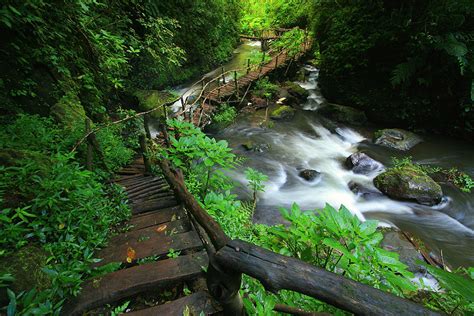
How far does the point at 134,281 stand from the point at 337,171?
23.7 ft

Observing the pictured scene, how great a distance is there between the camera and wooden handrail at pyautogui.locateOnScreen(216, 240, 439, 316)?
1156mm

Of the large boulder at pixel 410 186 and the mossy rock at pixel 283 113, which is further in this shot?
the mossy rock at pixel 283 113

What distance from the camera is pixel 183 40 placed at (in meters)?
12.4

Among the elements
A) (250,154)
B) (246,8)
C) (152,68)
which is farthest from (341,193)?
(246,8)

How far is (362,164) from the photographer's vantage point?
7996 millimetres

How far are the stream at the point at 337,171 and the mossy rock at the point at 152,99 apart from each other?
2247 mm

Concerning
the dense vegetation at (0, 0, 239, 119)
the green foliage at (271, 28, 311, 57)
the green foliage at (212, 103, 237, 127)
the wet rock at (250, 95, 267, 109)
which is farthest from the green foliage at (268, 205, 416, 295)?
the green foliage at (271, 28, 311, 57)

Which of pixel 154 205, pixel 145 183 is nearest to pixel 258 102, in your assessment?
pixel 145 183

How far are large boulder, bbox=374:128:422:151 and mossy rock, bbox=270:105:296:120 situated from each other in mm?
3563

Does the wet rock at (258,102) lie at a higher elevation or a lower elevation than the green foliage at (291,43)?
lower

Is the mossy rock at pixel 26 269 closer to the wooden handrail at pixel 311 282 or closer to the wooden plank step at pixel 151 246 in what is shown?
the wooden plank step at pixel 151 246

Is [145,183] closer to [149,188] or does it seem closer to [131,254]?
[149,188]

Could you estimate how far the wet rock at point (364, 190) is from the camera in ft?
22.9

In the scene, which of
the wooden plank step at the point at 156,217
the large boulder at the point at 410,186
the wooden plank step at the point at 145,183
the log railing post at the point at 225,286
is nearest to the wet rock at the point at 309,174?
the large boulder at the point at 410,186
